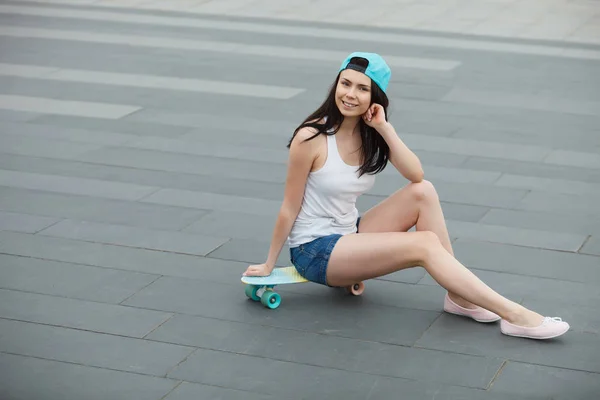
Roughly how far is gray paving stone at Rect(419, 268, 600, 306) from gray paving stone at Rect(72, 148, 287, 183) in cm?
218

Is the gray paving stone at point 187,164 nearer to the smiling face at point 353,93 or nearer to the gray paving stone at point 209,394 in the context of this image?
the smiling face at point 353,93

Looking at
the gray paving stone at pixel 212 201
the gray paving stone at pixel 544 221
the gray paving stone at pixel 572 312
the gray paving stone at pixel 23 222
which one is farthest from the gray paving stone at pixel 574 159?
the gray paving stone at pixel 23 222

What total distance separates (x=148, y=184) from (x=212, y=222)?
94 centimetres

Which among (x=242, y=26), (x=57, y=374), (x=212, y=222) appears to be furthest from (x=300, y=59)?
(x=57, y=374)

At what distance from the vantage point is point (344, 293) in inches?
227

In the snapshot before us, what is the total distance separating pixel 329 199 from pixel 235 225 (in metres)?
1.43

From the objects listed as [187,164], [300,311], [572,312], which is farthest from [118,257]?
[572,312]

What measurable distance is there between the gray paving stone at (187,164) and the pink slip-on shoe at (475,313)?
8.28 feet

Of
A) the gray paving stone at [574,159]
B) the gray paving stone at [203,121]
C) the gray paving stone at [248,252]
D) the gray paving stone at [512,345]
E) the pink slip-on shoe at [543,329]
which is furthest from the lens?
the gray paving stone at [203,121]

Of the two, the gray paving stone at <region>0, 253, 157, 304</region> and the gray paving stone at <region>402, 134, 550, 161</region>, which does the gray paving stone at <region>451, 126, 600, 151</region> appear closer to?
the gray paving stone at <region>402, 134, 550, 161</region>

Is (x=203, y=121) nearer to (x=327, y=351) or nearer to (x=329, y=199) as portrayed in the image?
(x=329, y=199)

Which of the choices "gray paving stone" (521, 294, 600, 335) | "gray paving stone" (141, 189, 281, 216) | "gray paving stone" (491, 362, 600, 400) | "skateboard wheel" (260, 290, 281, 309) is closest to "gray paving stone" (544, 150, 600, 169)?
"gray paving stone" (141, 189, 281, 216)

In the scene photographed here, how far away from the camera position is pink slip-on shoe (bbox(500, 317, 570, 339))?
5164mm

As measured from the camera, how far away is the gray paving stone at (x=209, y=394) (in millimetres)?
4574
